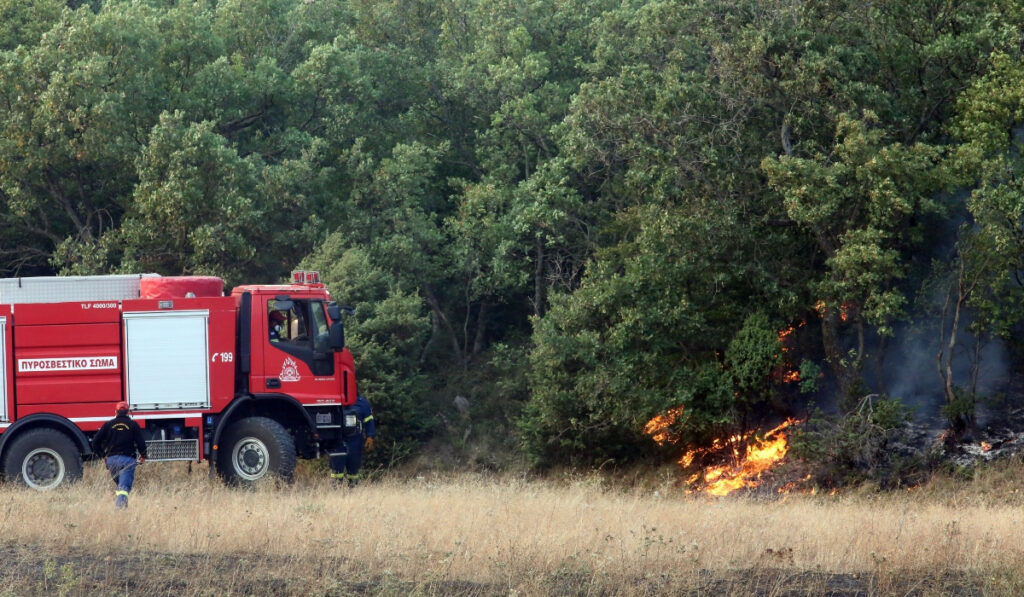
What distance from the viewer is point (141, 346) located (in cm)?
1652

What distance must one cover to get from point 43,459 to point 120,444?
9.78ft

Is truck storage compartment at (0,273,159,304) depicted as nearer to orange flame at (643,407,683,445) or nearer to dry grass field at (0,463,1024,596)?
dry grass field at (0,463,1024,596)

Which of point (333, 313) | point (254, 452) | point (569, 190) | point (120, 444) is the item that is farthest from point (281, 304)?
point (569, 190)

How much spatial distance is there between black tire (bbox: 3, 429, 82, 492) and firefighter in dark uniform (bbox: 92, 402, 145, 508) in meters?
2.25

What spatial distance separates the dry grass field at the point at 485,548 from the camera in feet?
30.9

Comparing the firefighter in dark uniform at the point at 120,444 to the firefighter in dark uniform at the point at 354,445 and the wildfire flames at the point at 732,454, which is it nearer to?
the firefighter in dark uniform at the point at 354,445

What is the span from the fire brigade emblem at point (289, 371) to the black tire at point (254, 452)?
720 millimetres

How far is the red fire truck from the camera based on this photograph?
53.4ft

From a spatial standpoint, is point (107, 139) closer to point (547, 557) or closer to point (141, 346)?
point (141, 346)

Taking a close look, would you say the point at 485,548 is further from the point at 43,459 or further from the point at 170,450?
the point at 43,459

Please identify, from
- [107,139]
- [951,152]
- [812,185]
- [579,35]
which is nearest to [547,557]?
[812,185]

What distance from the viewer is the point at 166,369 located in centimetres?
Answer: 1664

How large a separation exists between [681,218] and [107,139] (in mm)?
13654

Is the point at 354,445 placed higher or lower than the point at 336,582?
lower
